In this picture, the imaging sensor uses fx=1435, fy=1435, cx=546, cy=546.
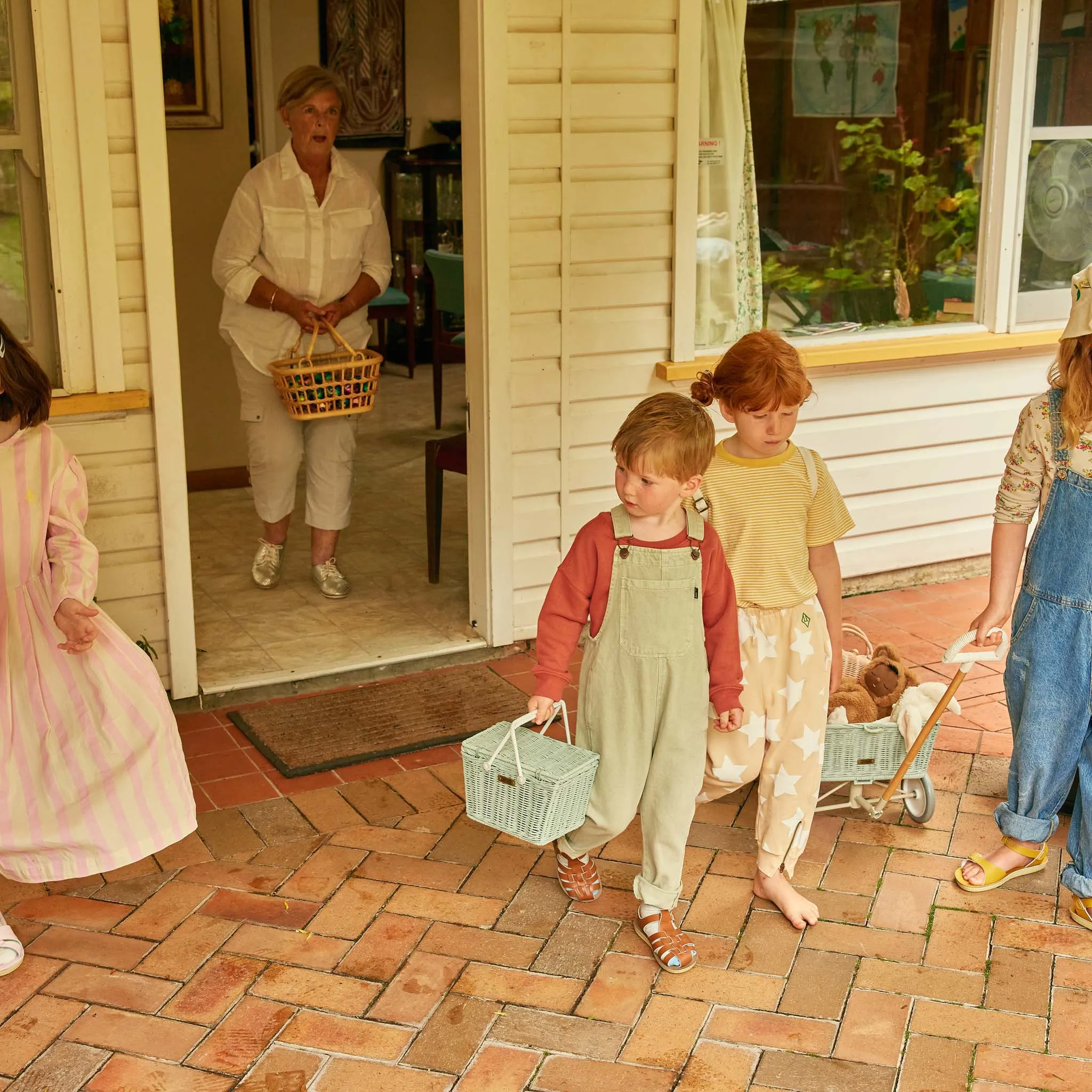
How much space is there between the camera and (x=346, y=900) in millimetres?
3568

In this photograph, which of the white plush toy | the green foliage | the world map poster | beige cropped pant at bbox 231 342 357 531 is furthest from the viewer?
the green foliage

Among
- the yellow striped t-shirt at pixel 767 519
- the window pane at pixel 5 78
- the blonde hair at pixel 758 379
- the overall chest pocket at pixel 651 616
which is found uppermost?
the window pane at pixel 5 78

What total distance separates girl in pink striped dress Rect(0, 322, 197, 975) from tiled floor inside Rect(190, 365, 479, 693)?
1198 millimetres

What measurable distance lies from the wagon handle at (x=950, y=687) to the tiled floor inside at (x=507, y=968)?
0.23 m

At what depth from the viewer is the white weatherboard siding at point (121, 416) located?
160 inches

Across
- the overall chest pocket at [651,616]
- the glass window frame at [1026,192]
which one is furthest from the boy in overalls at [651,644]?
the glass window frame at [1026,192]

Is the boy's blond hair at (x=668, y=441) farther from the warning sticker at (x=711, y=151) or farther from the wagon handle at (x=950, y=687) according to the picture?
the warning sticker at (x=711, y=151)

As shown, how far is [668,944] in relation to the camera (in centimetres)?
331

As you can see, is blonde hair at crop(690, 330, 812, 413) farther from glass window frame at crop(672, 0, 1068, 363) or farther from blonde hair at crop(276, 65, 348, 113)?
blonde hair at crop(276, 65, 348, 113)

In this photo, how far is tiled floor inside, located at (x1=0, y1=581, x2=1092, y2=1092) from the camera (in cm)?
296

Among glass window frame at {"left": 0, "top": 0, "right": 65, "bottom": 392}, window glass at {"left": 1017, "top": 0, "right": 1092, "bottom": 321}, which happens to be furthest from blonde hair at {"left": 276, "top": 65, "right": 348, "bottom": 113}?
window glass at {"left": 1017, "top": 0, "right": 1092, "bottom": 321}

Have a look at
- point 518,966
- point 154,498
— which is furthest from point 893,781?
point 154,498

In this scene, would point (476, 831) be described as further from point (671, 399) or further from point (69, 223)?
point (69, 223)

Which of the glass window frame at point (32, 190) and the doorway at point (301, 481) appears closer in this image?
the glass window frame at point (32, 190)
